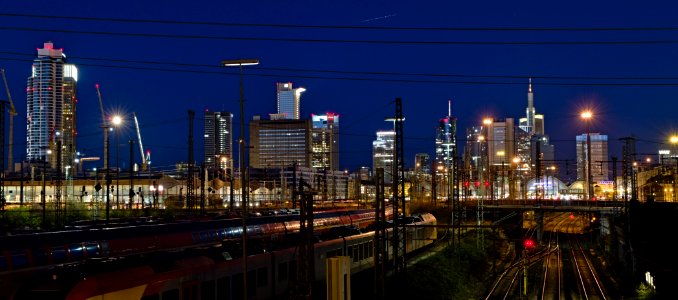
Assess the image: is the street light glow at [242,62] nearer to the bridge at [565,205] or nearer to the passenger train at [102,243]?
the passenger train at [102,243]

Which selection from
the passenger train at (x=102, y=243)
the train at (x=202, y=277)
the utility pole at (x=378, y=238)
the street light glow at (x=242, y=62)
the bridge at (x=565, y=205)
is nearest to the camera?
the train at (x=202, y=277)

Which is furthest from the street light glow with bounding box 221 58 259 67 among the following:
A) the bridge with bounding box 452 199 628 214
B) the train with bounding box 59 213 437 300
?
the bridge with bounding box 452 199 628 214

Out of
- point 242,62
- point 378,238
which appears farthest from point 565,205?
point 242,62

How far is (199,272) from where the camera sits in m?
21.4

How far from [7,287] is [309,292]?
9.44 meters

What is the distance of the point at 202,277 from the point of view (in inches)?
850

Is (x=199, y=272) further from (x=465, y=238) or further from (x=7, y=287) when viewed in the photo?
(x=465, y=238)

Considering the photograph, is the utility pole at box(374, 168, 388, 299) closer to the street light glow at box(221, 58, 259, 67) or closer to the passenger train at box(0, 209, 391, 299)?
the passenger train at box(0, 209, 391, 299)

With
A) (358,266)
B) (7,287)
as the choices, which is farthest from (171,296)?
(358,266)

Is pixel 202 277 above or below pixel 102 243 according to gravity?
below

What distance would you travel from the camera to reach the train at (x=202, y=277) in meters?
17.3

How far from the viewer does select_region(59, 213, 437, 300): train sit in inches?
682

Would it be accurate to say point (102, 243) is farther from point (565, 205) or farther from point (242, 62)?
point (565, 205)

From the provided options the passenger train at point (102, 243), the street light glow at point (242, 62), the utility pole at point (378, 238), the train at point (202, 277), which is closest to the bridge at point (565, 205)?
the passenger train at point (102, 243)
